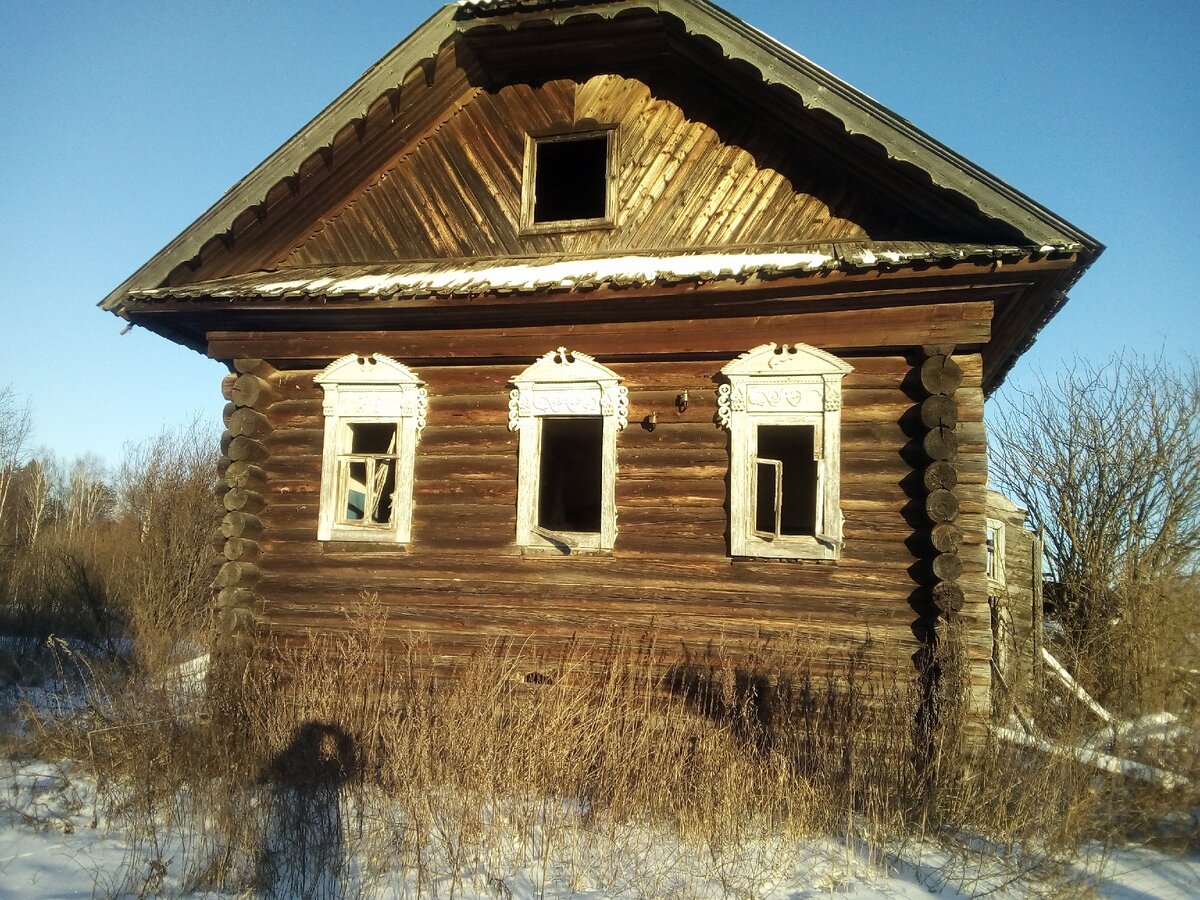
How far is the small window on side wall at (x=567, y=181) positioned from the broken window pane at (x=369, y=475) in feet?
9.24

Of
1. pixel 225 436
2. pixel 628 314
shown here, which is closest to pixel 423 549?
pixel 225 436

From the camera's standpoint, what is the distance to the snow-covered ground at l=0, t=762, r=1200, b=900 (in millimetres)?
4680

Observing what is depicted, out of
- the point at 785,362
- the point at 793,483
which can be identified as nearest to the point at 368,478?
the point at 785,362

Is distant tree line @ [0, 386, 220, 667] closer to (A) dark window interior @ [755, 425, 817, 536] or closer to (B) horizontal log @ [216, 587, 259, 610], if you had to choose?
(B) horizontal log @ [216, 587, 259, 610]

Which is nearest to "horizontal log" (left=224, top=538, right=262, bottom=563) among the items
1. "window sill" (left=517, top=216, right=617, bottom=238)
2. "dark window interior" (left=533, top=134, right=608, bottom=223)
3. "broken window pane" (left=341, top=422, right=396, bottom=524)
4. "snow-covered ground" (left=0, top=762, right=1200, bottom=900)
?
"broken window pane" (left=341, top=422, right=396, bottom=524)

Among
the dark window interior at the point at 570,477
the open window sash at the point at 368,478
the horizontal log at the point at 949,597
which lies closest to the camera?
the horizontal log at the point at 949,597

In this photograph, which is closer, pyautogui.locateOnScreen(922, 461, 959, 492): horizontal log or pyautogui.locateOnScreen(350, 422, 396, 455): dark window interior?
pyautogui.locateOnScreen(922, 461, 959, 492): horizontal log

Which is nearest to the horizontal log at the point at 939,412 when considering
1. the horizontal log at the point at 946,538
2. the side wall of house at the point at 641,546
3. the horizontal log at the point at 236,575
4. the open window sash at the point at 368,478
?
the side wall of house at the point at 641,546

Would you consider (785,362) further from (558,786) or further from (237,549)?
(237,549)

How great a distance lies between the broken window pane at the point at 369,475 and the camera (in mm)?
8586

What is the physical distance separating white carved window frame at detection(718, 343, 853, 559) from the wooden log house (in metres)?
0.03

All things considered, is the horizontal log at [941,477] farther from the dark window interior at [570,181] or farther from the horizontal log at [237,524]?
the horizontal log at [237,524]

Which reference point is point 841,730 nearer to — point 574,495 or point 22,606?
point 574,495

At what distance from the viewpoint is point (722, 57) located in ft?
26.8
